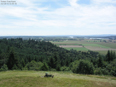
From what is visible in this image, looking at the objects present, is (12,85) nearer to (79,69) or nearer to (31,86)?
(31,86)

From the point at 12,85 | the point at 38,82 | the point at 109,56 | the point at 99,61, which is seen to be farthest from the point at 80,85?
the point at 109,56

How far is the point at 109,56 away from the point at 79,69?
4211 centimetres

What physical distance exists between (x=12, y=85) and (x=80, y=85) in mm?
11360

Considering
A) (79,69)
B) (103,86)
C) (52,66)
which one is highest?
(103,86)

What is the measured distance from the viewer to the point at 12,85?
15.2 metres

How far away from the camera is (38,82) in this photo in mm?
16672

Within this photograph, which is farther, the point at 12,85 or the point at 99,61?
the point at 99,61

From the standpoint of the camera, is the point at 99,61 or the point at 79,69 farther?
the point at 99,61

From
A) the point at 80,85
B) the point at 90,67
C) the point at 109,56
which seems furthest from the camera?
the point at 109,56

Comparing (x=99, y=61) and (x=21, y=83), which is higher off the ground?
(x=21, y=83)

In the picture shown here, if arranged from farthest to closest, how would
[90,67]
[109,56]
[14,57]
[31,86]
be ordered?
[109,56], [14,57], [90,67], [31,86]

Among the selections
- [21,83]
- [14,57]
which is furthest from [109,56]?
[21,83]

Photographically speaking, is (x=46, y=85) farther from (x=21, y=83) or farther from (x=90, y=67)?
(x=90, y=67)

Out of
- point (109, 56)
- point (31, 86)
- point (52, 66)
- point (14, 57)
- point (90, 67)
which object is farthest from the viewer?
point (109, 56)
